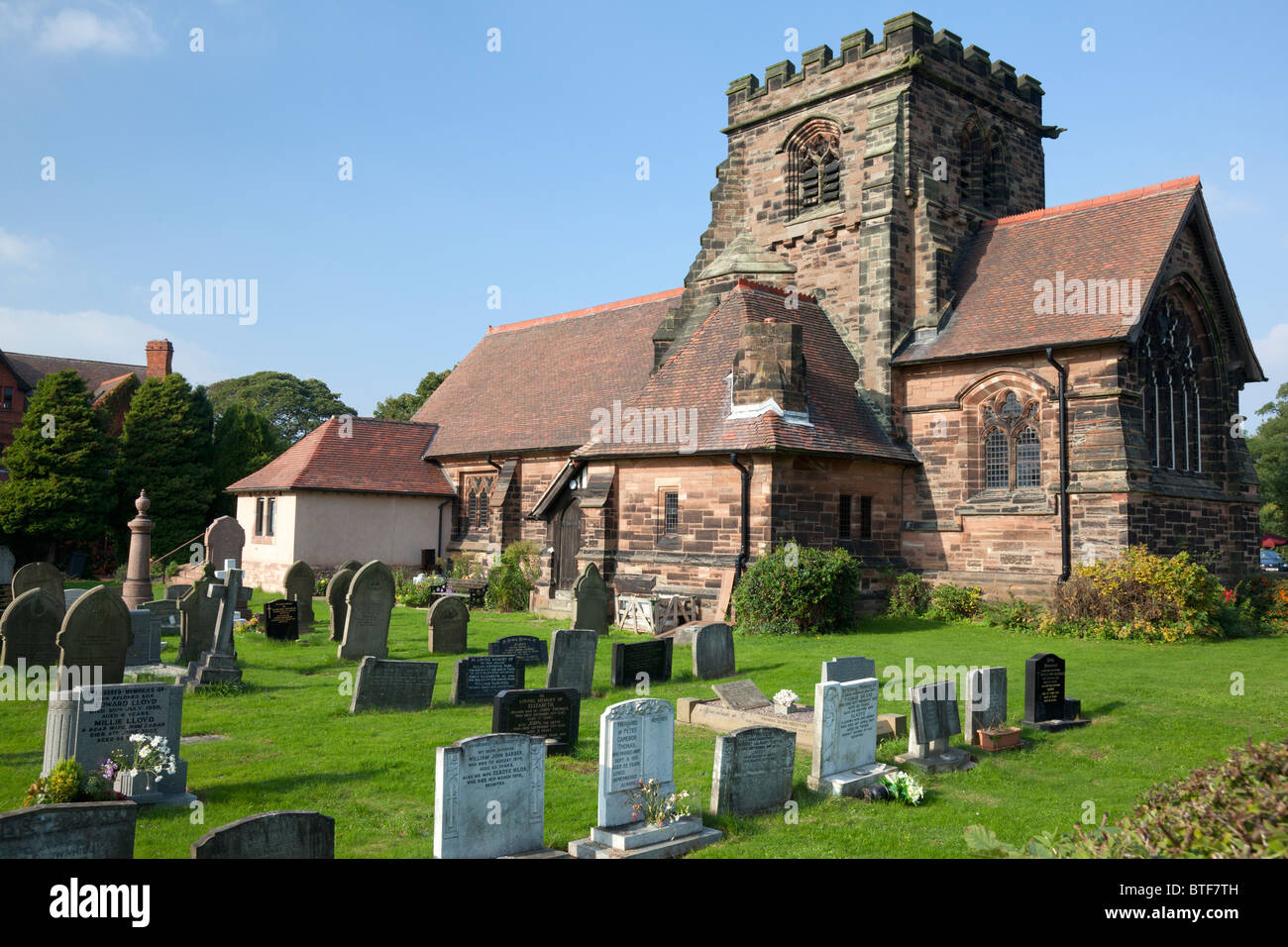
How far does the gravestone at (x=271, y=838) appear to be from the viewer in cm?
547

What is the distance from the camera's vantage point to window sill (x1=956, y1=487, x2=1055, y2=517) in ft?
70.3

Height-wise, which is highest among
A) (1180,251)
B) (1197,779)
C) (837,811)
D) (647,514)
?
(1180,251)

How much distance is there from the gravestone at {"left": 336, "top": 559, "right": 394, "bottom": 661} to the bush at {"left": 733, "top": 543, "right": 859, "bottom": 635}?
25.7 ft

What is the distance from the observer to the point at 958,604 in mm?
22078

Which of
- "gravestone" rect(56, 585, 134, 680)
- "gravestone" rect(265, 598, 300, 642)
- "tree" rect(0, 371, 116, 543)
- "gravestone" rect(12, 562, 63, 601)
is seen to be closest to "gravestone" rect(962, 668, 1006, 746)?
"gravestone" rect(56, 585, 134, 680)

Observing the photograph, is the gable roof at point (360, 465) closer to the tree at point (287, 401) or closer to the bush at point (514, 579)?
the bush at point (514, 579)

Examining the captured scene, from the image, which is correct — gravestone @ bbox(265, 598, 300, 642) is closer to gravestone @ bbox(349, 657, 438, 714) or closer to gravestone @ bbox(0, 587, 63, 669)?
gravestone @ bbox(0, 587, 63, 669)

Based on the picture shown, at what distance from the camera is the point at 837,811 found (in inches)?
328

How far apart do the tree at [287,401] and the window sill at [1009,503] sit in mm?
58824

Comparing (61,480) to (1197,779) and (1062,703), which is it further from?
(1197,779)

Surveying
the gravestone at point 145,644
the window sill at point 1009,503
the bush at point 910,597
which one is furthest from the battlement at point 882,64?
the gravestone at point 145,644

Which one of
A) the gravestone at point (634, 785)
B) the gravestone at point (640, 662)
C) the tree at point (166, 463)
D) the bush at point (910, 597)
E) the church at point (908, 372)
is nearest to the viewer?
the gravestone at point (634, 785)
